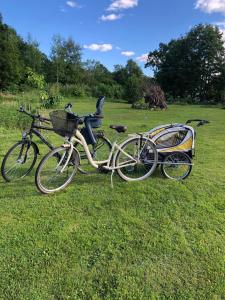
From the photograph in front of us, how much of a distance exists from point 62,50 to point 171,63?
15399mm

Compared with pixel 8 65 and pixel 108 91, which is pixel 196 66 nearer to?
pixel 108 91

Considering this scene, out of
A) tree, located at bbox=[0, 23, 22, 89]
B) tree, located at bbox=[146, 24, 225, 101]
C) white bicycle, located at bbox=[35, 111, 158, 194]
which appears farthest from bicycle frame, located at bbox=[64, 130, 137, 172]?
tree, located at bbox=[146, 24, 225, 101]

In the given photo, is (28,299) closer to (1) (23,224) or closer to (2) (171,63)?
(1) (23,224)

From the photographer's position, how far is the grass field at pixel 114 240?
7.02ft

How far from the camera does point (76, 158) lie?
3.58 metres

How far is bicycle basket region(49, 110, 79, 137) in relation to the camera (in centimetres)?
334

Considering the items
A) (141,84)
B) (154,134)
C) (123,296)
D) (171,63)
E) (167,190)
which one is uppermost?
(171,63)

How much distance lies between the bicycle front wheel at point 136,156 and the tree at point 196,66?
108 feet

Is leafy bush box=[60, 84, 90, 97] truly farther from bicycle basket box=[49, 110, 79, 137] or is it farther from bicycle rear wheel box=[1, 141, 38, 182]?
bicycle basket box=[49, 110, 79, 137]

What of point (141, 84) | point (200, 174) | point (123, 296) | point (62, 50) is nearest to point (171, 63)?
point (62, 50)

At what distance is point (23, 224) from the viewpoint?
2.82 m

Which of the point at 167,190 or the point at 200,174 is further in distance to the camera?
the point at 200,174

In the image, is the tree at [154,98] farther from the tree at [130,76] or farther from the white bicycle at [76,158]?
the white bicycle at [76,158]

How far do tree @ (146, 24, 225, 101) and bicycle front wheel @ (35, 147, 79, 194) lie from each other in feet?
110
